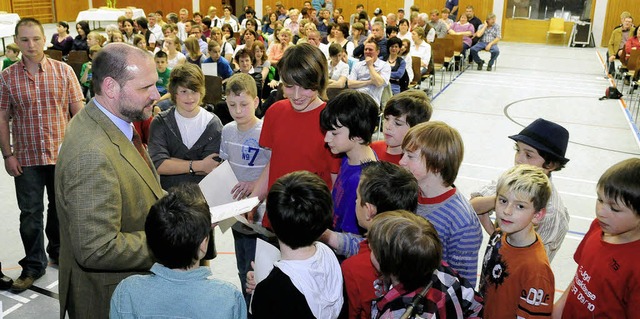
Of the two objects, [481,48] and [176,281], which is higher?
[176,281]

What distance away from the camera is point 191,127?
159 inches

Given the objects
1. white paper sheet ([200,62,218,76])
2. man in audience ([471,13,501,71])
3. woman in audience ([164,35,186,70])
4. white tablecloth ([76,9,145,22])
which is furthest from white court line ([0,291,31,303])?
white tablecloth ([76,9,145,22])

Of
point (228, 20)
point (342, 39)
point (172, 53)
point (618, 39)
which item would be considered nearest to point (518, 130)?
point (342, 39)

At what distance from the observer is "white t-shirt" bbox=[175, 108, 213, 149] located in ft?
13.2

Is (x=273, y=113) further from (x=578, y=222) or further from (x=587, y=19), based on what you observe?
(x=587, y=19)

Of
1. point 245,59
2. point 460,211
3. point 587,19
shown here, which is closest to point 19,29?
point 460,211

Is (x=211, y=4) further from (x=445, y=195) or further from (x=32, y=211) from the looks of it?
(x=445, y=195)

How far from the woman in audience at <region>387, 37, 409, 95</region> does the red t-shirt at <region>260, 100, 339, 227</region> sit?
20.8 ft

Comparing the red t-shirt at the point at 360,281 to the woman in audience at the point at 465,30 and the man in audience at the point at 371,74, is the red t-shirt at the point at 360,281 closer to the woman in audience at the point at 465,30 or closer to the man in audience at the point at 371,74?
the man in audience at the point at 371,74

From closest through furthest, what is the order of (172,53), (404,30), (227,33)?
(172,53) < (227,33) < (404,30)

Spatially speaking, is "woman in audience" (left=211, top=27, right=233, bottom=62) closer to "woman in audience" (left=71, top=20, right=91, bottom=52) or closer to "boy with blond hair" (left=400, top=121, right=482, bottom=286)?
"woman in audience" (left=71, top=20, right=91, bottom=52)

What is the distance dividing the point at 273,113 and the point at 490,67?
13730 mm

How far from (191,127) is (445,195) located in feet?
7.00

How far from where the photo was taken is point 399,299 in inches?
79.9
